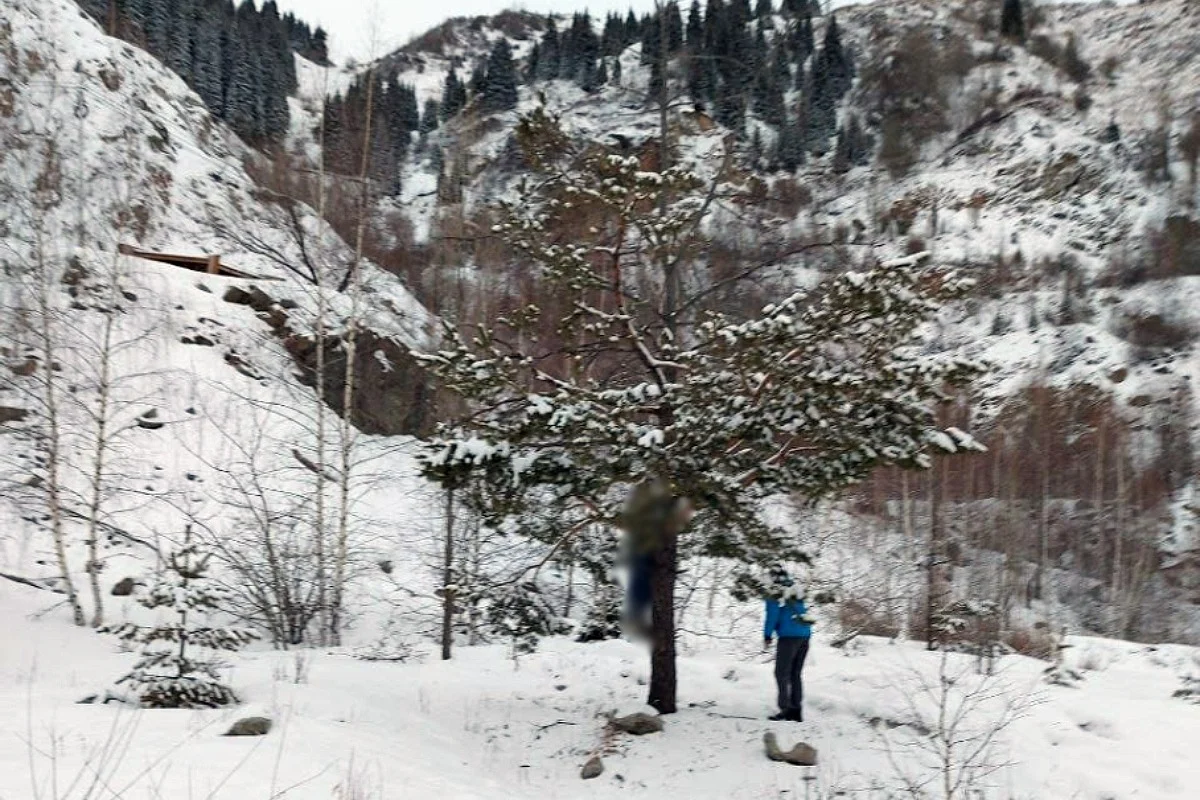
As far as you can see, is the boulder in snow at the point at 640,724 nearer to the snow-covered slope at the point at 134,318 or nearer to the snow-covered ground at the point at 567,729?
the snow-covered ground at the point at 567,729

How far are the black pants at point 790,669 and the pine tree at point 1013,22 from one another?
305 ft

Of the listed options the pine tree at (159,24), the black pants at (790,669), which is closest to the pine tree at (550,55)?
the pine tree at (159,24)

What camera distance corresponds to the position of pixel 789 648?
8531 mm

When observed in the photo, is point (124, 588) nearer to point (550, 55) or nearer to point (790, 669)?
point (790, 669)

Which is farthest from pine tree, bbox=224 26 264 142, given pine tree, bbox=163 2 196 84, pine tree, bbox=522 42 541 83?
pine tree, bbox=522 42 541 83

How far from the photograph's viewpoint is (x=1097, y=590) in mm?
28875

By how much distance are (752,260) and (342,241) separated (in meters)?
15.5

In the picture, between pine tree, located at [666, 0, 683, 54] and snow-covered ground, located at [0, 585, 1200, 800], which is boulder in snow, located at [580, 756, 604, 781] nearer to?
snow-covered ground, located at [0, 585, 1200, 800]

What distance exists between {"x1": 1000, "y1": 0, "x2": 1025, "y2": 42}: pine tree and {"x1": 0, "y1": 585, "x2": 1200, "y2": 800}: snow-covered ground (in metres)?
88.9

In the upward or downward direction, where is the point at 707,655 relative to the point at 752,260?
downward

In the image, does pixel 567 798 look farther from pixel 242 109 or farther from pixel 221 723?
pixel 242 109

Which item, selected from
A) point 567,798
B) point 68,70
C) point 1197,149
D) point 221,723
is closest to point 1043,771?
point 567,798

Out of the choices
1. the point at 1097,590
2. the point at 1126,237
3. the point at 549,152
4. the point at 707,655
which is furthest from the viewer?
the point at 1126,237

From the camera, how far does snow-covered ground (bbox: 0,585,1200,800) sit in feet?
20.1
